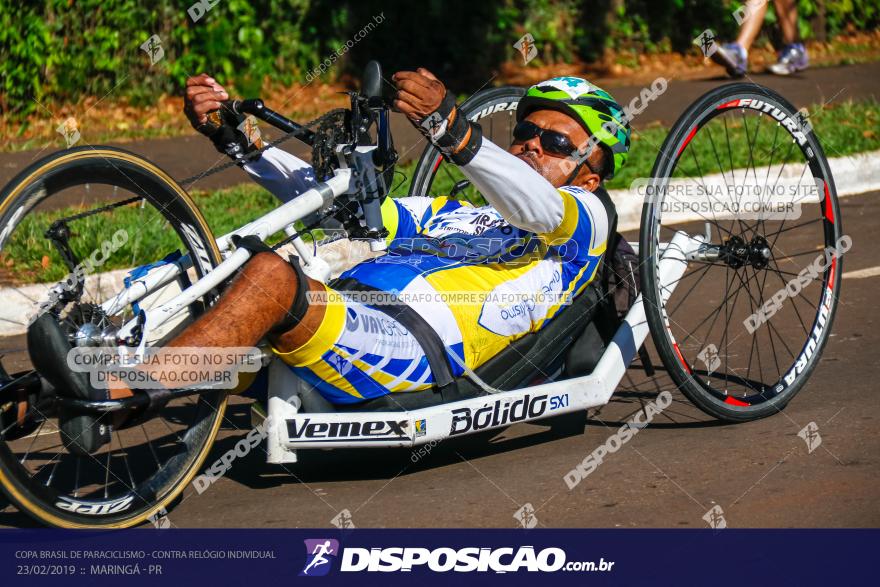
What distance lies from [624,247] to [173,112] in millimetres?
7877

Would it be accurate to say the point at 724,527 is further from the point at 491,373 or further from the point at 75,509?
the point at 75,509

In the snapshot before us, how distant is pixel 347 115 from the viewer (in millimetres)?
4270

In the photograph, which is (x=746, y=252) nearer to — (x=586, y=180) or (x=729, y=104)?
(x=729, y=104)

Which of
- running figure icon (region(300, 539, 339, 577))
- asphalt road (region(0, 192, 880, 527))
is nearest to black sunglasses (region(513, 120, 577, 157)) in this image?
asphalt road (region(0, 192, 880, 527))

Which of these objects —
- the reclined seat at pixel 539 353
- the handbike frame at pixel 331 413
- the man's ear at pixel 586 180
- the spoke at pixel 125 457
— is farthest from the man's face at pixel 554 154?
the spoke at pixel 125 457

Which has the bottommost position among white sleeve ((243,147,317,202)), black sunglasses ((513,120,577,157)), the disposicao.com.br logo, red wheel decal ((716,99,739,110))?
the disposicao.com.br logo

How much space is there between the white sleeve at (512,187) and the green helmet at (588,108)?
0.70 meters

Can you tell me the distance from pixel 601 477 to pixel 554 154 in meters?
1.26

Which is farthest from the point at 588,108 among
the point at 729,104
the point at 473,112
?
the point at 473,112

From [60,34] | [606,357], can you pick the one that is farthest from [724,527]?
[60,34]

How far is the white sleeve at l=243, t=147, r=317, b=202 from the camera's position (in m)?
4.83

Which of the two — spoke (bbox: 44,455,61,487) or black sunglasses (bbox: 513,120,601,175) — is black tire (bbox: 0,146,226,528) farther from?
black sunglasses (bbox: 513,120,601,175)

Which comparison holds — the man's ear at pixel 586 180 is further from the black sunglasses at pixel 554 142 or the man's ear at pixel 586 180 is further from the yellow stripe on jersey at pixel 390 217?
the yellow stripe on jersey at pixel 390 217

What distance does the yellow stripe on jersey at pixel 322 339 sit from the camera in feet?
12.8
